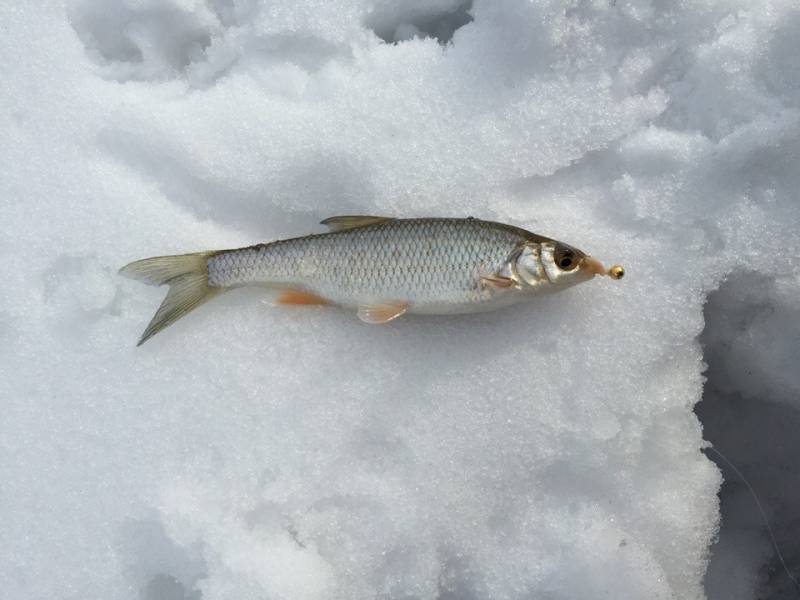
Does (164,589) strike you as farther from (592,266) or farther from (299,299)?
(592,266)

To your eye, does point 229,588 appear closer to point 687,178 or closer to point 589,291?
point 589,291

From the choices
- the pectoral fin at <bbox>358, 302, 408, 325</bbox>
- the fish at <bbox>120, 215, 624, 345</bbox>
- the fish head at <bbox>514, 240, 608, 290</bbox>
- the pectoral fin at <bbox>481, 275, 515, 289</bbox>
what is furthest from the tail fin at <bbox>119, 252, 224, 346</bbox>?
the fish head at <bbox>514, 240, 608, 290</bbox>

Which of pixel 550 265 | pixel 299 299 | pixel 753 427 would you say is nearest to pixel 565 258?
pixel 550 265

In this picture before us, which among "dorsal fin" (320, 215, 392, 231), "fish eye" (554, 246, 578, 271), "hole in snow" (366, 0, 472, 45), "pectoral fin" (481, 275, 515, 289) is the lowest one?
"pectoral fin" (481, 275, 515, 289)

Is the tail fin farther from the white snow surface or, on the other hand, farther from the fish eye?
the fish eye

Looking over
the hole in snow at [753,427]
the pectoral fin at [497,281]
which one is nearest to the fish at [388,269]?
the pectoral fin at [497,281]

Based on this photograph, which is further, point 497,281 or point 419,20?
point 419,20

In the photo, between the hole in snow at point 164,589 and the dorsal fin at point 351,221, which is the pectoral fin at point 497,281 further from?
the hole in snow at point 164,589

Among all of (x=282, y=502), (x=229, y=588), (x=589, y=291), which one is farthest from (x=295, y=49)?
(x=229, y=588)
